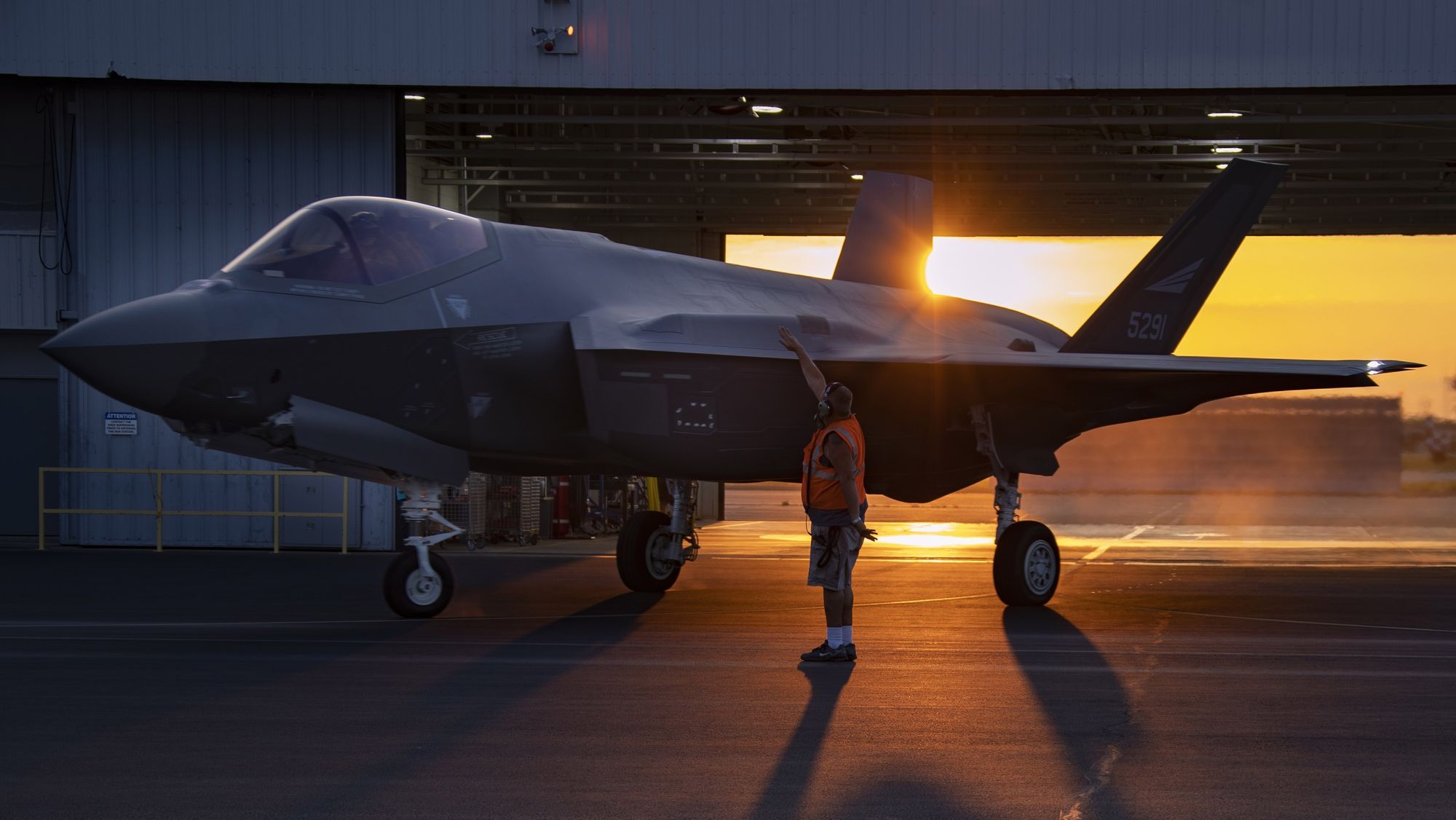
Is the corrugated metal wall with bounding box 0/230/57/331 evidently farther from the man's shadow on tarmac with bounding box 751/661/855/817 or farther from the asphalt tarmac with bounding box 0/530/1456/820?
the man's shadow on tarmac with bounding box 751/661/855/817

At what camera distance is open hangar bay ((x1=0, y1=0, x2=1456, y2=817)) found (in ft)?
20.3

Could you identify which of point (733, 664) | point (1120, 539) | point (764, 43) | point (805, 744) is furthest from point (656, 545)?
point (1120, 539)

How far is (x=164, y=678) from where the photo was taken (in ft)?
27.9

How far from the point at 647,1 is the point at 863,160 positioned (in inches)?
224

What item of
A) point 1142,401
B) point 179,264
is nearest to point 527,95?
point 179,264

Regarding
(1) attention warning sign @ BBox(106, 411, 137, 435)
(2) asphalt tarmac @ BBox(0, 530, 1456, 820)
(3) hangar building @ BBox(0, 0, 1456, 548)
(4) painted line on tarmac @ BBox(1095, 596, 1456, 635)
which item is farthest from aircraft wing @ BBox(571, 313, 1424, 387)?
(1) attention warning sign @ BBox(106, 411, 137, 435)

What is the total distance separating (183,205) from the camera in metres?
Result: 20.1

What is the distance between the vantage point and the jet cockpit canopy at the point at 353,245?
1080 centimetres

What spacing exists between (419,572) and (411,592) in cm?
16

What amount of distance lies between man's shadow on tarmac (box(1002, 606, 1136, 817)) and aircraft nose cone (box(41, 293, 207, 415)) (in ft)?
19.9

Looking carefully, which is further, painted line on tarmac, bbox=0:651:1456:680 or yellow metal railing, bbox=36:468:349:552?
yellow metal railing, bbox=36:468:349:552

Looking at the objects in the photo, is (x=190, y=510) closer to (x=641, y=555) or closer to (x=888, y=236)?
(x=641, y=555)

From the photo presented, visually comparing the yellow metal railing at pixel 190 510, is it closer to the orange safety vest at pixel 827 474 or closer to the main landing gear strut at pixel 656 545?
the main landing gear strut at pixel 656 545

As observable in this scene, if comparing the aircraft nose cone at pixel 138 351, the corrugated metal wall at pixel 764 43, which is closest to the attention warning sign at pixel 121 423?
the corrugated metal wall at pixel 764 43
